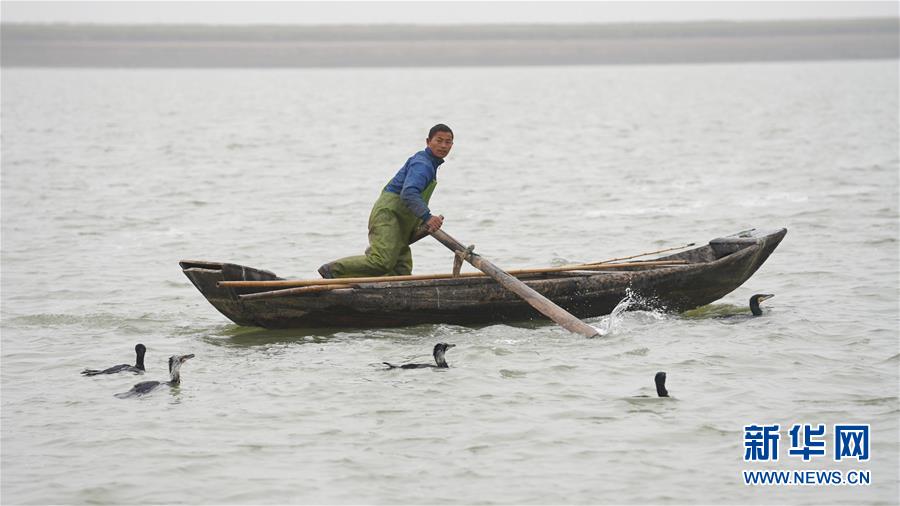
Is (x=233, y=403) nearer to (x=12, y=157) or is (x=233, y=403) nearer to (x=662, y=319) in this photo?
(x=662, y=319)

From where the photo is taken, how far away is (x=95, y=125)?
46469 millimetres

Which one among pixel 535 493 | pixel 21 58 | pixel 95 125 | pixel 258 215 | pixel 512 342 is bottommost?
pixel 535 493

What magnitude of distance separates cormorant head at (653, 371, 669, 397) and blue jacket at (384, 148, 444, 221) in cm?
264

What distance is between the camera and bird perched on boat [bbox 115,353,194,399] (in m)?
8.77

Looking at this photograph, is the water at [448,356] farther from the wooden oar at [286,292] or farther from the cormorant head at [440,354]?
the wooden oar at [286,292]

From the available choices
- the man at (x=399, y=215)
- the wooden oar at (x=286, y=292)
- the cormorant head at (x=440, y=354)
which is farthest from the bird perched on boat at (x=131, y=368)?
the cormorant head at (x=440, y=354)

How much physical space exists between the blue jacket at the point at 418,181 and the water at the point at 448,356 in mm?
1155

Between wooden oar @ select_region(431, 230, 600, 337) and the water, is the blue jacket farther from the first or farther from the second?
the water

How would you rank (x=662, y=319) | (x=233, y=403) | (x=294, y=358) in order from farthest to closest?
(x=662, y=319)
(x=294, y=358)
(x=233, y=403)

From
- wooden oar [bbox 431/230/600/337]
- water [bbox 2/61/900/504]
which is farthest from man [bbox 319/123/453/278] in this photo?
water [bbox 2/61/900/504]

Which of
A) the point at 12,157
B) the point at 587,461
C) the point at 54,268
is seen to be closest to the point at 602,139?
the point at 12,157

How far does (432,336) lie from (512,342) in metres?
0.75

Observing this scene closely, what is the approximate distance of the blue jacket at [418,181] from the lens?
10133 millimetres

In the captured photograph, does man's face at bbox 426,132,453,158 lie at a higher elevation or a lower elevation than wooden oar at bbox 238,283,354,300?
higher
